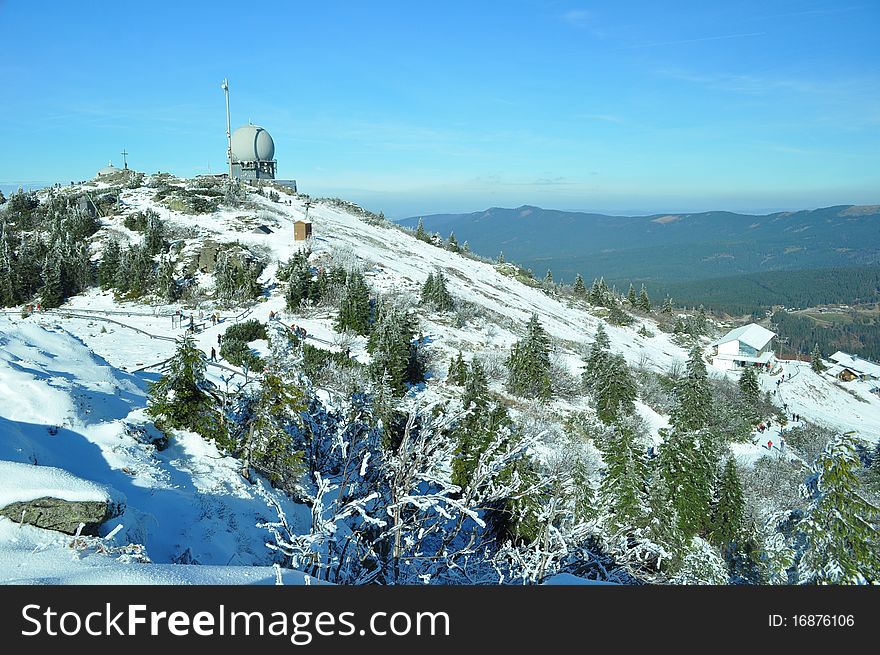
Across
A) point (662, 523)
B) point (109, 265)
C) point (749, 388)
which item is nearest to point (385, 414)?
point (662, 523)

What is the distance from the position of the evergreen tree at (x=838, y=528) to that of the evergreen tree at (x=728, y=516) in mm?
8171

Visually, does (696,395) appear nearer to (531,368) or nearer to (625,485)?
(531,368)

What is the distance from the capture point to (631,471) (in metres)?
16.7

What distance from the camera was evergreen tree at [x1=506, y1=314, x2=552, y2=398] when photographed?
29766 millimetres

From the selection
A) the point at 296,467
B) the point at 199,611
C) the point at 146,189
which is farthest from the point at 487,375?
the point at 146,189

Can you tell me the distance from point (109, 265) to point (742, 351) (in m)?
59.6

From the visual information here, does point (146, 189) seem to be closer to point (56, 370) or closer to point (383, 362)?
point (383, 362)

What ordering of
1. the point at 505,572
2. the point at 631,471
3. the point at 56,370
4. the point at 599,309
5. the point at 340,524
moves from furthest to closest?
the point at 599,309
the point at 631,471
the point at 56,370
the point at 340,524
the point at 505,572

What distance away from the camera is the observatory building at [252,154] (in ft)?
212

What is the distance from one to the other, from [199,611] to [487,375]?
27999 mm

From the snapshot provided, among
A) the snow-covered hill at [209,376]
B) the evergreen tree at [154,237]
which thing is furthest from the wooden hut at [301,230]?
the evergreen tree at [154,237]

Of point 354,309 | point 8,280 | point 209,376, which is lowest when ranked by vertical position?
point 209,376

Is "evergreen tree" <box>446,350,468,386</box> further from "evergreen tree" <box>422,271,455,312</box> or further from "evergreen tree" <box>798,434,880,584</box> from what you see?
"evergreen tree" <box>798,434,880,584</box>

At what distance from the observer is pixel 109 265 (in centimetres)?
3659
